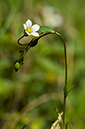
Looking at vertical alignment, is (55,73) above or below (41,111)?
above

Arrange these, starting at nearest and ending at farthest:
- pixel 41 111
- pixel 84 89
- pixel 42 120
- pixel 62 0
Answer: pixel 42 120 < pixel 41 111 < pixel 84 89 < pixel 62 0

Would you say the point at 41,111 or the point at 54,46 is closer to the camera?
the point at 41,111

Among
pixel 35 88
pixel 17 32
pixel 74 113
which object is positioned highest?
pixel 17 32

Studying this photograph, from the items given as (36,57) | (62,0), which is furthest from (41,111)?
(62,0)

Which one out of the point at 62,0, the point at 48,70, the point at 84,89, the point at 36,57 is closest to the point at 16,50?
the point at 36,57

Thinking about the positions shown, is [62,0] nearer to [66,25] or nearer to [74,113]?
[66,25]

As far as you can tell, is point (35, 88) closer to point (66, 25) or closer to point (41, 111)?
point (41, 111)

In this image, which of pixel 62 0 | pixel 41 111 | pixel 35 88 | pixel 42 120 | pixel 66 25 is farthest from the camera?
pixel 62 0
